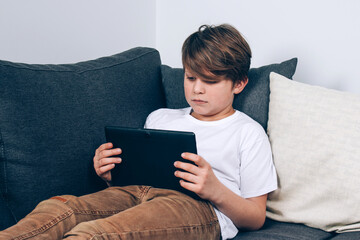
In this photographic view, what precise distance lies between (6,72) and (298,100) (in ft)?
2.90

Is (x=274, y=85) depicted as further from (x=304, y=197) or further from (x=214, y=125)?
(x=304, y=197)

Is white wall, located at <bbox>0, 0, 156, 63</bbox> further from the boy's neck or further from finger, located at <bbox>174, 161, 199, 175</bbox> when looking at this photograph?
finger, located at <bbox>174, 161, 199, 175</bbox>

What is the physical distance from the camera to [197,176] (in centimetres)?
103

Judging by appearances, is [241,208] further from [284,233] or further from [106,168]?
[106,168]

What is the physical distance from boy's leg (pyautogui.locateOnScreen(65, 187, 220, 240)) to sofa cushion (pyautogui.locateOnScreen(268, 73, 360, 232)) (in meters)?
0.28

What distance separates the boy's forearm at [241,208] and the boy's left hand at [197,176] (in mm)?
43

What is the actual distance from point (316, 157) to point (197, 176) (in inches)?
15.6

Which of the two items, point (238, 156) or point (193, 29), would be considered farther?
point (193, 29)

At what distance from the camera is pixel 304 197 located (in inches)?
47.0

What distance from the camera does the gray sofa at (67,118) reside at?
1.09 m

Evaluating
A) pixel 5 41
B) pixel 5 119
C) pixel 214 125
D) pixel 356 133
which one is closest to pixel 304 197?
pixel 356 133

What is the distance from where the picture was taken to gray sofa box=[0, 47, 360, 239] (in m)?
1.09

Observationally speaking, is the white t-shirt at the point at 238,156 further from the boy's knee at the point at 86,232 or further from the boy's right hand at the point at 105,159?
the boy's knee at the point at 86,232

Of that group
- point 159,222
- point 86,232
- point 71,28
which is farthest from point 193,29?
point 86,232
